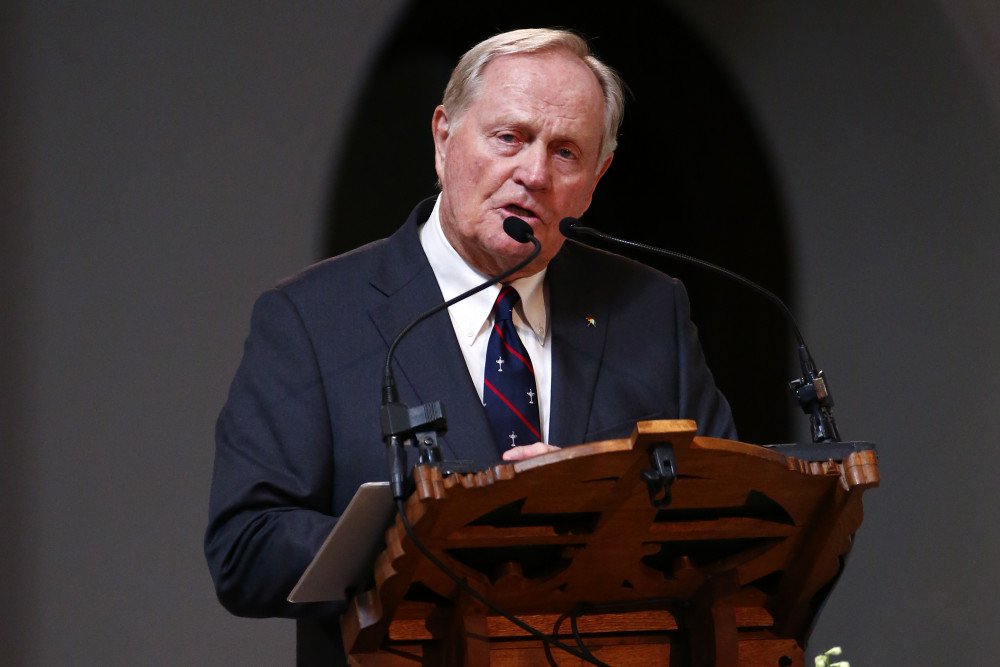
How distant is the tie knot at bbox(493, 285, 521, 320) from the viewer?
2627mm

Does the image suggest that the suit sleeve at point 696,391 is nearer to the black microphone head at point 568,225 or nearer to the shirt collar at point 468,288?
the shirt collar at point 468,288

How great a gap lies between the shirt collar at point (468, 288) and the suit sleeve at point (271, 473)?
0.33 metres

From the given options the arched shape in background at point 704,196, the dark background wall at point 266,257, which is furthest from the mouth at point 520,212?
the arched shape in background at point 704,196

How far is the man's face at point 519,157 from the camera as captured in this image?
2600 mm

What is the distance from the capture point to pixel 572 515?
5.78 ft

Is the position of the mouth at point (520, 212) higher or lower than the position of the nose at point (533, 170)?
lower

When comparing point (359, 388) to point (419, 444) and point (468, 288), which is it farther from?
point (419, 444)

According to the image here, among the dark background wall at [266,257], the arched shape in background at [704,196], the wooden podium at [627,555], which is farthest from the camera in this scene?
the arched shape in background at [704,196]

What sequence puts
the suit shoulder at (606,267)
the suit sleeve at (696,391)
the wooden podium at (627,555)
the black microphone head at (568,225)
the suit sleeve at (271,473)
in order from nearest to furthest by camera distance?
1. the wooden podium at (627,555)
2. the suit sleeve at (271,473)
3. the black microphone head at (568,225)
4. the suit sleeve at (696,391)
5. the suit shoulder at (606,267)

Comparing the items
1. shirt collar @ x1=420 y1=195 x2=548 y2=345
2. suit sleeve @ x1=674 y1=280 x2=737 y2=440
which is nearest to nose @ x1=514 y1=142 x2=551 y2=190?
shirt collar @ x1=420 y1=195 x2=548 y2=345

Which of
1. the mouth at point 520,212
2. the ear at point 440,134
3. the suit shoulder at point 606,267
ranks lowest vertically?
the suit shoulder at point 606,267

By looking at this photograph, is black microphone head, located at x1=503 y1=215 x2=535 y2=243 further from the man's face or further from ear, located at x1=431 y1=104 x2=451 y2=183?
ear, located at x1=431 y1=104 x2=451 y2=183

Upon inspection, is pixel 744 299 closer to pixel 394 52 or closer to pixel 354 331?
pixel 394 52

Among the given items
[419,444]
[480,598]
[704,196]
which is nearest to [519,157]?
[419,444]
